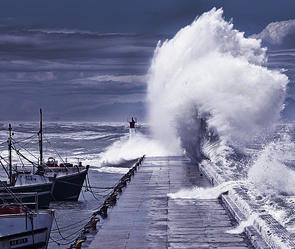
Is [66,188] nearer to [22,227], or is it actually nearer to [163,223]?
[22,227]

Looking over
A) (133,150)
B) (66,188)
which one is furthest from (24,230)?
(133,150)

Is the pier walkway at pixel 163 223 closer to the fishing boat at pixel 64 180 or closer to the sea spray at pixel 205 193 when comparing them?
the sea spray at pixel 205 193

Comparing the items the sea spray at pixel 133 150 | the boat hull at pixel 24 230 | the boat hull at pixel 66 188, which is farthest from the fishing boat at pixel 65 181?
the boat hull at pixel 24 230

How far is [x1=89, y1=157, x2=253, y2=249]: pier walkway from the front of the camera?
10.2 m

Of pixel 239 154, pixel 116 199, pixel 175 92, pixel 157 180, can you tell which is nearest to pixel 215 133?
pixel 239 154

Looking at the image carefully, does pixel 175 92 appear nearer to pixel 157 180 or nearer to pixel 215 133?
pixel 215 133

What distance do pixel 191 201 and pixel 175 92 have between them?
67.2 feet

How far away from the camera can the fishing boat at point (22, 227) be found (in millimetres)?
13469

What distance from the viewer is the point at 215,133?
104 ft

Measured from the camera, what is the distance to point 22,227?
13.9m

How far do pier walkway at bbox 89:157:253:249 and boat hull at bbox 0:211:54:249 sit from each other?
2264mm

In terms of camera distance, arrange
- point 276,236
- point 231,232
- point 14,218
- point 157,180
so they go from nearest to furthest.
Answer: point 276,236, point 231,232, point 14,218, point 157,180

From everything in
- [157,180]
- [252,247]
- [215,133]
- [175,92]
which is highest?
[175,92]

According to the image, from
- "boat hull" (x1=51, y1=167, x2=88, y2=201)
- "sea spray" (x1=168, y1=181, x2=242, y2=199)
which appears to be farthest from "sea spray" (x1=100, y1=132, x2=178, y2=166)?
"sea spray" (x1=168, y1=181, x2=242, y2=199)
